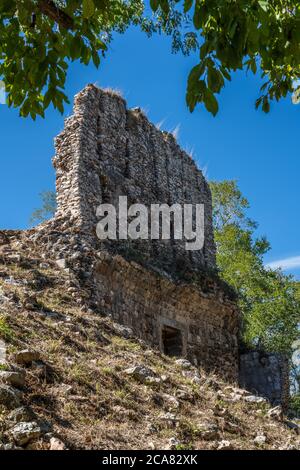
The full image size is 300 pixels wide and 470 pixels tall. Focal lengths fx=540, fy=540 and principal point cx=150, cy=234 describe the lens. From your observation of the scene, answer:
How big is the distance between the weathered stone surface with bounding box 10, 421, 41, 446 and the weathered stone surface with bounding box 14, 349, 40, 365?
1345 mm

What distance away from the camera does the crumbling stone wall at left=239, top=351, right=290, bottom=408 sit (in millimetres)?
14945

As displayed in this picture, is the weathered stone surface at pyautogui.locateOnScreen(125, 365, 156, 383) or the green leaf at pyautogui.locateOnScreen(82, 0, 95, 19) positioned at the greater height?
the green leaf at pyautogui.locateOnScreen(82, 0, 95, 19)

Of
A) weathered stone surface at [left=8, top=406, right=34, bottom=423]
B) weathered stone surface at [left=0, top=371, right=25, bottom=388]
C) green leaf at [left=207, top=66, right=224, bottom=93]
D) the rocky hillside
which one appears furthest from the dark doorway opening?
green leaf at [left=207, top=66, right=224, bottom=93]

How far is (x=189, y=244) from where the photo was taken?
50.9 feet

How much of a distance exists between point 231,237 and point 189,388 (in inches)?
626

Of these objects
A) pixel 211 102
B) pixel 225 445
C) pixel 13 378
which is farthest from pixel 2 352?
pixel 211 102

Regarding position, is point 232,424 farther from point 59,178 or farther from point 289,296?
point 289,296

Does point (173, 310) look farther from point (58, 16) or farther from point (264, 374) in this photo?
point (58, 16)

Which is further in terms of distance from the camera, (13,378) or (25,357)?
(25,357)

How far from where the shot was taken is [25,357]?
549cm

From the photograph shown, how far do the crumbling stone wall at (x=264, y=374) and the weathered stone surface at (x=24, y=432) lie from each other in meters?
11.6

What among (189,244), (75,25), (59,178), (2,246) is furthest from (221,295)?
(75,25)

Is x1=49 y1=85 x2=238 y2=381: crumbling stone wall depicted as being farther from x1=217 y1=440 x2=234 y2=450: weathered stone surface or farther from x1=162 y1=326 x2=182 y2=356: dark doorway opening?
x1=217 y1=440 x2=234 y2=450: weathered stone surface

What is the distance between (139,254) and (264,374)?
18.1 ft
